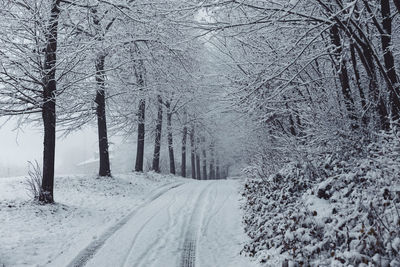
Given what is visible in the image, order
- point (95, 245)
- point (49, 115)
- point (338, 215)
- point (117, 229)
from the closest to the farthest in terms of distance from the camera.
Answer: point (338, 215) < point (95, 245) < point (117, 229) < point (49, 115)

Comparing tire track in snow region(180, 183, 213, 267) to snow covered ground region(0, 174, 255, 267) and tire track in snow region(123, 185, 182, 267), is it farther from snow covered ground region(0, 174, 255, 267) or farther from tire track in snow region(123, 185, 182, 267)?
tire track in snow region(123, 185, 182, 267)

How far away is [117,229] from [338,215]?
17.9 ft

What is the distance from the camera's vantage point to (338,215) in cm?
536

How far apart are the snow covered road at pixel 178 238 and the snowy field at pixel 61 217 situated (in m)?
0.74

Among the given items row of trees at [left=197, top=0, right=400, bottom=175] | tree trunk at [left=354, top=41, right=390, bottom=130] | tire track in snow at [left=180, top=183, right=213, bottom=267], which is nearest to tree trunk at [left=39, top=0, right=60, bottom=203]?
tire track in snow at [left=180, top=183, right=213, bottom=267]

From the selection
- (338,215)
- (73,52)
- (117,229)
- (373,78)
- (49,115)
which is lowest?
(117,229)

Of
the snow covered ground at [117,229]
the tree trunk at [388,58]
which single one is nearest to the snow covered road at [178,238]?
the snow covered ground at [117,229]

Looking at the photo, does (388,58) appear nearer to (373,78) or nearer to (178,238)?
(373,78)

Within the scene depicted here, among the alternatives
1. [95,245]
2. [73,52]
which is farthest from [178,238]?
[73,52]

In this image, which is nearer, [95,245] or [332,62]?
[95,245]

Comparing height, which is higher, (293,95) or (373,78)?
(293,95)

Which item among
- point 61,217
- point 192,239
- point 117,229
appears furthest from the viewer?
point 61,217

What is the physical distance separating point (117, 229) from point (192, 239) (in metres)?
2.15

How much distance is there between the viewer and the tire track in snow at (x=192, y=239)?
620cm
